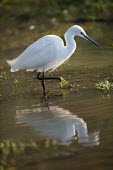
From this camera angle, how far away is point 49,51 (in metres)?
8.30

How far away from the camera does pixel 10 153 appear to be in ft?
17.2

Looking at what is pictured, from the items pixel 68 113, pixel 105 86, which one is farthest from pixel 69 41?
pixel 68 113

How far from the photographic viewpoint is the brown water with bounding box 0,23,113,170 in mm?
5016

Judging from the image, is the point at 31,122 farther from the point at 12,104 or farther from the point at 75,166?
the point at 75,166

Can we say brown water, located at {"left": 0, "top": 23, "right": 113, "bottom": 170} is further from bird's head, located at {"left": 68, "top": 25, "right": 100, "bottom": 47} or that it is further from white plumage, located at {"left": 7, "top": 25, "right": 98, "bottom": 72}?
bird's head, located at {"left": 68, "top": 25, "right": 100, "bottom": 47}

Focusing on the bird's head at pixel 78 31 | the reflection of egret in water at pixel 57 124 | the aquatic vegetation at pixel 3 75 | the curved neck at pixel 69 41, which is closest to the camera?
the reflection of egret in water at pixel 57 124

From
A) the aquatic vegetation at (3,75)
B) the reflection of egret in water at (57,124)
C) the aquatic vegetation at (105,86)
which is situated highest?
the aquatic vegetation at (3,75)

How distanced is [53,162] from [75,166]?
26 cm

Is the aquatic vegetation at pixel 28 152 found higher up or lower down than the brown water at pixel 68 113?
lower down

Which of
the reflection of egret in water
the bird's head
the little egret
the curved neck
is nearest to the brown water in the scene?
the reflection of egret in water

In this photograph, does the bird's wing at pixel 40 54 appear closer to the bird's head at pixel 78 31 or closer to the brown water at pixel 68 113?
the bird's head at pixel 78 31

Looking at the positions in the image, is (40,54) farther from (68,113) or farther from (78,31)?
(68,113)

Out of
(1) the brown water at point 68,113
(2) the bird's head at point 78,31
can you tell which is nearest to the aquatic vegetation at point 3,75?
(1) the brown water at point 68,113

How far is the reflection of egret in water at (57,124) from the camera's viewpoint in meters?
5.68
